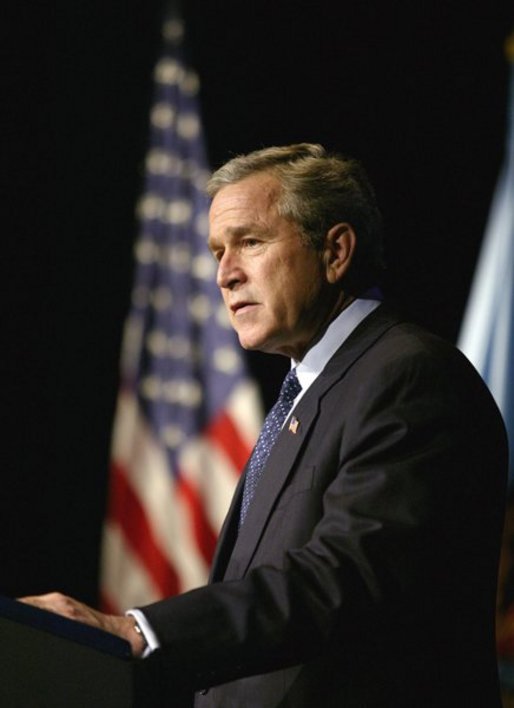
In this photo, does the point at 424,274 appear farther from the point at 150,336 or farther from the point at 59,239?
the point at 59,239

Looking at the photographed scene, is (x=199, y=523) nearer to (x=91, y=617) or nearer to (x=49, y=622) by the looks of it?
(x=91, y=617)

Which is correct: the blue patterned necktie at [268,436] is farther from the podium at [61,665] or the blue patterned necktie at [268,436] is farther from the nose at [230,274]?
the podium at [61,665]

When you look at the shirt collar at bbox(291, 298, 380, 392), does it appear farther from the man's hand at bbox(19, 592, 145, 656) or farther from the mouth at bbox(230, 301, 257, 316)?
the man's hand at bbox(19, 592, 145, 656)

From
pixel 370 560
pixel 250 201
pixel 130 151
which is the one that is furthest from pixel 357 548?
pixel 130 151

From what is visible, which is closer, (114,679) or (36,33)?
(114,679)

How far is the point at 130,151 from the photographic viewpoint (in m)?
4.14

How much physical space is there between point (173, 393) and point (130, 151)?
0.95 metres

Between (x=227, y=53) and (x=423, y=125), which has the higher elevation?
(x=227, y=53)

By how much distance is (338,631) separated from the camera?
1.44 metres

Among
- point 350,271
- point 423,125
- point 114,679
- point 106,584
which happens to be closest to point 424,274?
point 423,125

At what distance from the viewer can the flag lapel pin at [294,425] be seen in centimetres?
180

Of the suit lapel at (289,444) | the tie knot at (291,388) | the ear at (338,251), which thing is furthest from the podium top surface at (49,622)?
the ear at (338,251)

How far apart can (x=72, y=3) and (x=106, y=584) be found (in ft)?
7.24

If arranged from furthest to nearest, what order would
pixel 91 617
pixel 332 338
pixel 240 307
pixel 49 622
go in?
pixel 240 307 → pixel 332 338 → pixel 91 617 → pixel 49 622
